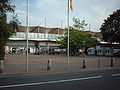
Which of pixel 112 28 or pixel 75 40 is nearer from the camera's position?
pixel 75 40

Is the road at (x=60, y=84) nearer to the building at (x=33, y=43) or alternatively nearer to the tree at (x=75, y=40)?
the tree at (x=75, y=40)

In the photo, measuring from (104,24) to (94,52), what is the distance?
57.5 ft

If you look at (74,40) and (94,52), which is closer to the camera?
(74,40)

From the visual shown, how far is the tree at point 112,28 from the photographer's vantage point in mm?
52594

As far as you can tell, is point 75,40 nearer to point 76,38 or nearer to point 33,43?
point 76,38

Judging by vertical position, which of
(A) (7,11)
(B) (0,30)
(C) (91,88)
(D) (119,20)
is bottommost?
(C) (91,88)

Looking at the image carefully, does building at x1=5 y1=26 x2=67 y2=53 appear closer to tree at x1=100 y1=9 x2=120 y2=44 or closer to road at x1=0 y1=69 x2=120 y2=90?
tree at x1=100 y1=9 x2=120 y2=44

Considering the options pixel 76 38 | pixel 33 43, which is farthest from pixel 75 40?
pixel 33 43

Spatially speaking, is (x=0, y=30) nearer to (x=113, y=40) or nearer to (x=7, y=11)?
(x=7, y=11)

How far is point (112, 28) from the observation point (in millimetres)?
54531

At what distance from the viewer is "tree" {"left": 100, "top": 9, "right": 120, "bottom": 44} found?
52.6 m

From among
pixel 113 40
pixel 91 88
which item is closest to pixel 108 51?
pixel 113 40

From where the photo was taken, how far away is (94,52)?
7206 centimetres

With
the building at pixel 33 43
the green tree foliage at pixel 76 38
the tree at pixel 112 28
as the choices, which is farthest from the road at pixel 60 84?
the building at pixel 33 43
